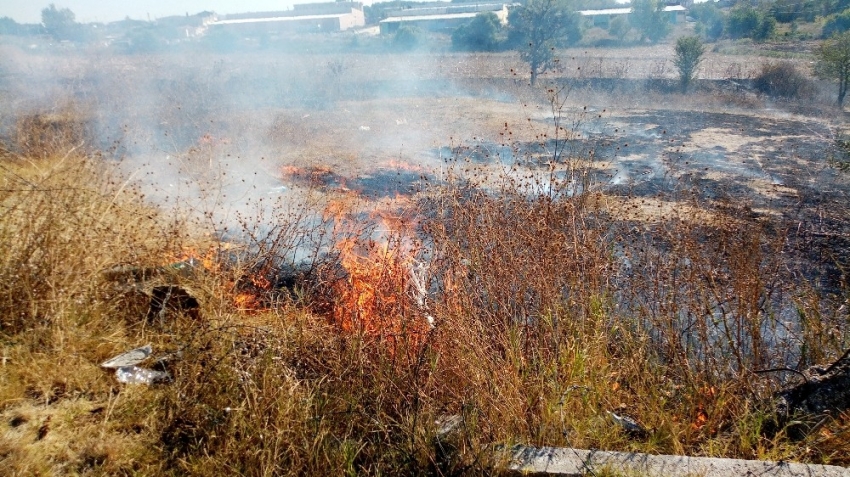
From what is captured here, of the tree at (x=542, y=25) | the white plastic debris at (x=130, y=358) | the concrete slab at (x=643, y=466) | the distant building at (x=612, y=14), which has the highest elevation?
the distant building at (x=612, y=14)

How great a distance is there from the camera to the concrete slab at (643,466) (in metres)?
2.01

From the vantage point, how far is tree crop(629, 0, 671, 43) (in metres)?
27.9

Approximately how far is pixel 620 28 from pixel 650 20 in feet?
7.49

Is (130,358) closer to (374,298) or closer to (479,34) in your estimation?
(374,298)

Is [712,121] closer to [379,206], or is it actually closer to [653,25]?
[379,206]

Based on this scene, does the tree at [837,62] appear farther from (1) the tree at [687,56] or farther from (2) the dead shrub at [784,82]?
(1) the tree at [687,56]

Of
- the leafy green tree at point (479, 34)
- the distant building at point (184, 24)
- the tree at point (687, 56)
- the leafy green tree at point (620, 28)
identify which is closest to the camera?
the tree at point (687, 56)

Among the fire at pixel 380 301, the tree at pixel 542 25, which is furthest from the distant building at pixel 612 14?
the fire at pixel 380 301

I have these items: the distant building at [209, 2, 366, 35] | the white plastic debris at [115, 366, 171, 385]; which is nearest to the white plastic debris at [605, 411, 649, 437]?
the white plastic debris at [115, 366, 171, 385]

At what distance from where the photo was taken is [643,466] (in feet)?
6.78

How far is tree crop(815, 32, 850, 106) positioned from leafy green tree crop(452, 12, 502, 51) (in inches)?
711

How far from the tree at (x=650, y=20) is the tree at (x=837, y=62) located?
13.7 metres

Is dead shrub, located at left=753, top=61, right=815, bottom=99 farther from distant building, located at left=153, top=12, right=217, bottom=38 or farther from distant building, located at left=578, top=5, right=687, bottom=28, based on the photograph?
distant building, located at left=153, top=12, right=217, bottom=38

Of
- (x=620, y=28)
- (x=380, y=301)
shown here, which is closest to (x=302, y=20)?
(x=620, y=28)
